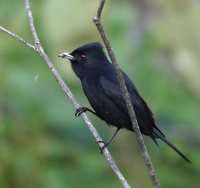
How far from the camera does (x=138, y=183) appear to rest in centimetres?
562

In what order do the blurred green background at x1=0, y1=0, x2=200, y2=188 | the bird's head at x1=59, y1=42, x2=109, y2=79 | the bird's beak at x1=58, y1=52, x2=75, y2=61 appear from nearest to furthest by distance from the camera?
the blurred green background at x1=0, y1=0, x2=200, y2=188 < the bird's beak at x1=58, y1=52, x2=75, y2=61 < the bird's head at x1=59, y1=42, x2=109, y2=79

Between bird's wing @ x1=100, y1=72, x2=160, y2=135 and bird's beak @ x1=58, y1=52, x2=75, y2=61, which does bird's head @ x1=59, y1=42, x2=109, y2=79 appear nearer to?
bird's beak @ x1=58, y1=52, x2=75, y2=61

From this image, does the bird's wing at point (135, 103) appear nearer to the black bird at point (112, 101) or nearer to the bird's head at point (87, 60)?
the black bird at point (112, 101)

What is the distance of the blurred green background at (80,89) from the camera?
15.6 feet

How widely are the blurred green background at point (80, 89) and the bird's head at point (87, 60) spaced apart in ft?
0.49

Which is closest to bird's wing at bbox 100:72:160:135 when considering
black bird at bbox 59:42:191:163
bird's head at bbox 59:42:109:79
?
black bird at bbox 59:42:191:163

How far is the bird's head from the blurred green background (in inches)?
5.9

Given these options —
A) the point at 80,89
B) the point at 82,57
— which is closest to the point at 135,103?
the point at 80,89

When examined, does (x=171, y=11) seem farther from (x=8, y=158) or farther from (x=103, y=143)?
(x=8, y=158)

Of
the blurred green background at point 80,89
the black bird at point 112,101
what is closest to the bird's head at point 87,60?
the black bird at point 112,101

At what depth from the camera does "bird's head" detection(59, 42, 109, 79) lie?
18.3ft

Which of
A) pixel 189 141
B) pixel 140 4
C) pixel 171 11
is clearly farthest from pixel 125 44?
pixel 189 141

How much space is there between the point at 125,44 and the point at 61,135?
83cm

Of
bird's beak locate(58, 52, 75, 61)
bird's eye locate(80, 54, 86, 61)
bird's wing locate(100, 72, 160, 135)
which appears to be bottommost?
bird's wing locate(100, 72, 160, 135)
